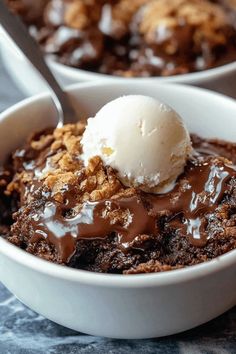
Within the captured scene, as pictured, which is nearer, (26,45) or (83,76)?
(26,45)

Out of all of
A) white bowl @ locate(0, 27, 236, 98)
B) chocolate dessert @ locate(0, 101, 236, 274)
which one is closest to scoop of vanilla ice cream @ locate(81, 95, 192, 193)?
chocolate dessert @ locate(0, 101, 236, 274)

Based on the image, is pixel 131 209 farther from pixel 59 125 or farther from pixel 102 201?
pixel 59 125

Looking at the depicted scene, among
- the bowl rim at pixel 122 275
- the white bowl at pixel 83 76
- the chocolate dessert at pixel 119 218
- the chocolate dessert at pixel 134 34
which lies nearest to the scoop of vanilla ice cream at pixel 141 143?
the chocolate dessert at pixel 119 218

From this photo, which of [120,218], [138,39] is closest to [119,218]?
[120,218]

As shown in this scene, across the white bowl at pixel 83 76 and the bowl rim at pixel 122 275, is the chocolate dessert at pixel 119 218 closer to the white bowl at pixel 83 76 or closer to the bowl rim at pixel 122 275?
the bowl rim at pixel 122 275

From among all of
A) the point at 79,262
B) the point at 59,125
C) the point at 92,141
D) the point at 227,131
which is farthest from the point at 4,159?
the point at 227,131

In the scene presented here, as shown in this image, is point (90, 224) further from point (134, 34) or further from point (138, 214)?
point (134, 34)
